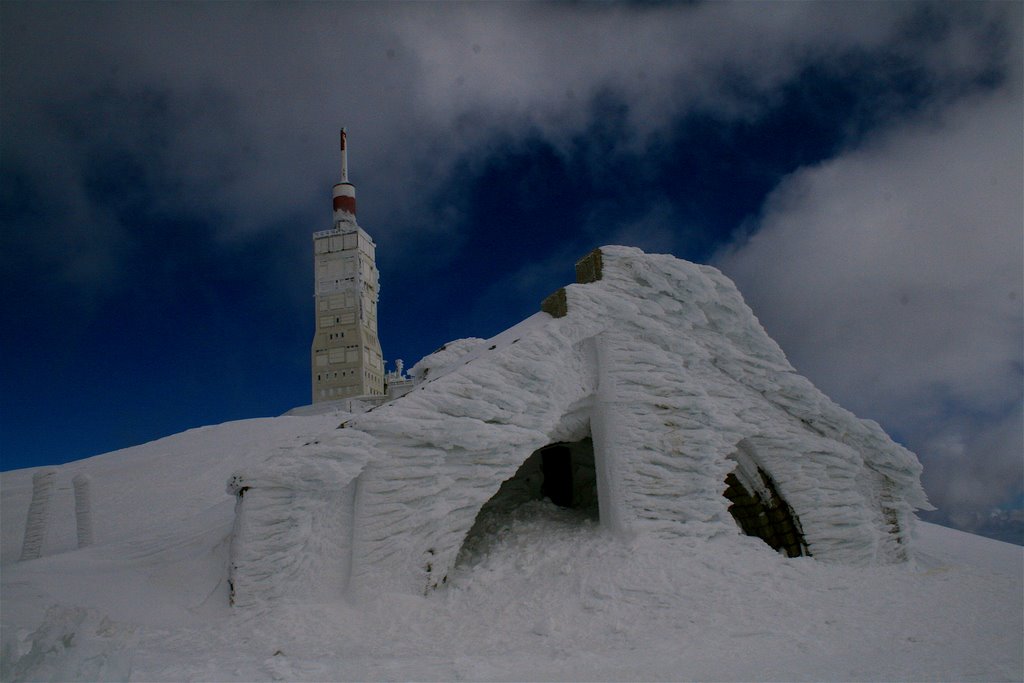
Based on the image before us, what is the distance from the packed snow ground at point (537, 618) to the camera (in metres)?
5.91

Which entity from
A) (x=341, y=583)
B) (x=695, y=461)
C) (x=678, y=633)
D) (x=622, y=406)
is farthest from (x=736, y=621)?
(x=341, y=583)

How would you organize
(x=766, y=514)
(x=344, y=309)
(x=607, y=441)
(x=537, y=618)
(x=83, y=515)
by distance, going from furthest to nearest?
(x=344, y=309)
(x=766, y=514)
(x=83, y=515)
(x=607, y=441)
(x=537, y=618)

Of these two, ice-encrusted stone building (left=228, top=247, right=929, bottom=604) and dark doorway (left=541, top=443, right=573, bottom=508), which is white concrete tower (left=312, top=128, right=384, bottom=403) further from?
ice-encrusted stone building (left=228, top=247, right=929, bottom=604)

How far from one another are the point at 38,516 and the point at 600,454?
8383mm

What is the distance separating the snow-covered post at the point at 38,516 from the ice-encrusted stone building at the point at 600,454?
4.27 m

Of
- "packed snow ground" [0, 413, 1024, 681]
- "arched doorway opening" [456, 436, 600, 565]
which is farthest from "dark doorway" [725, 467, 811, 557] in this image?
"arched doorway opening" [456, 436, 600, 565]

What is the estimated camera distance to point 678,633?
296 inches

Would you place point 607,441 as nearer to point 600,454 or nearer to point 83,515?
point 600,454

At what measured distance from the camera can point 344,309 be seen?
52438mm

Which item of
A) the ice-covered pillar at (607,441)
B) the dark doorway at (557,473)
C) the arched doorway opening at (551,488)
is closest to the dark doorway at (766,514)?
the arched doorway opening at (551,488)

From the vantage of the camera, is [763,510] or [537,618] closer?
[537,618]

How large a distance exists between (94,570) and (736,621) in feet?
26.6

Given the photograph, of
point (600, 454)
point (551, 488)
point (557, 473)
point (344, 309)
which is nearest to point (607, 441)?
point (600, 454)

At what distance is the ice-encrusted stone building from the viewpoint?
779 cm
